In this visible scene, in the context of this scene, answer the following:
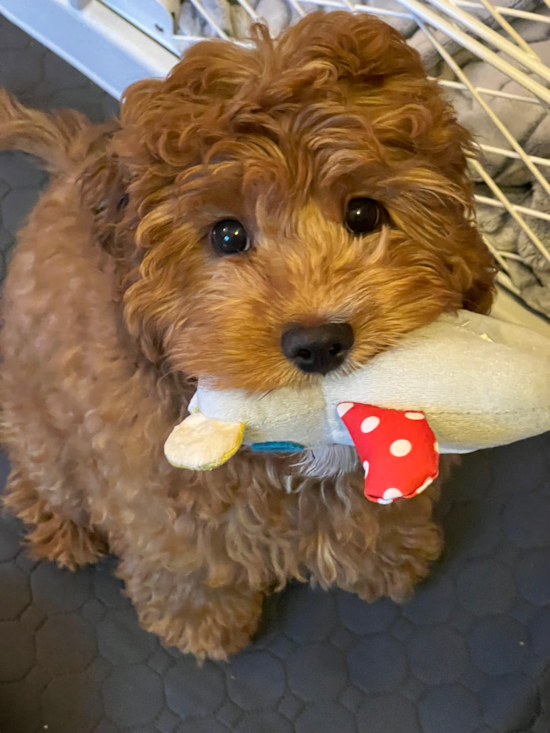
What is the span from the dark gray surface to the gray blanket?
56 cm

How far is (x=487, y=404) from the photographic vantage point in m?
0.74

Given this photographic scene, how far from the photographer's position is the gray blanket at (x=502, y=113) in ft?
4.82

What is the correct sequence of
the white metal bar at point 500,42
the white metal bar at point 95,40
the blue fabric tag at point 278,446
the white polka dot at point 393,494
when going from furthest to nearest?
1. the white metal bar at point 95,40
2. the white metal bar at point 500,42
3. the blue fabric tag at point 278,446
4. the white polka dot at point 393,494

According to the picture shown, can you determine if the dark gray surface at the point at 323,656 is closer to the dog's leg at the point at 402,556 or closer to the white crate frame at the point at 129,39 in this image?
the dog's leg at the point at 402,556

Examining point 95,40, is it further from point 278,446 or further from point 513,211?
point 278,446

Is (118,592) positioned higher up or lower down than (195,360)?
lower down

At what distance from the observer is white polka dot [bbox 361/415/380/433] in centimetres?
72

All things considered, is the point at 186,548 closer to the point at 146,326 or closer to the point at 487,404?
the point at 146,326

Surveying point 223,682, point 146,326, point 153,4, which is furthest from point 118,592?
point 153,4

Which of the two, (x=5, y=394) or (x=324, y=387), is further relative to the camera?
(x=5, y=394)

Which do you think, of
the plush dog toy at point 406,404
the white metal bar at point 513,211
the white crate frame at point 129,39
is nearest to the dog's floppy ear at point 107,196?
the plush dog toy at point 406,404

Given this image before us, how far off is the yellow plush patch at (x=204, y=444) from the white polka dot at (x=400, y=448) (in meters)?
0.17

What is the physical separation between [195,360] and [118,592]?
2.97ft

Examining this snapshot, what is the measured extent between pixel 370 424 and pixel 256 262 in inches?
9.3
